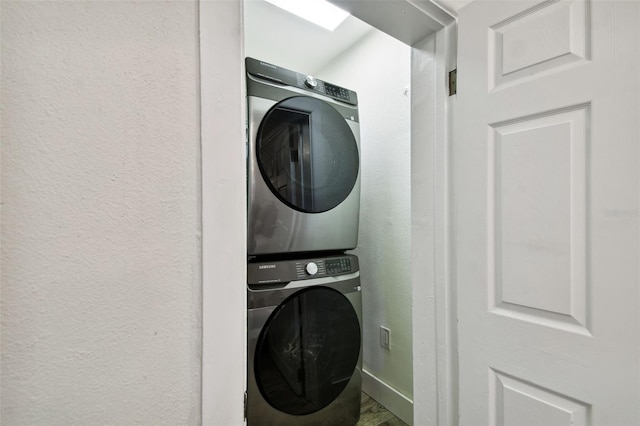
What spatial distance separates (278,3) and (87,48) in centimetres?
141

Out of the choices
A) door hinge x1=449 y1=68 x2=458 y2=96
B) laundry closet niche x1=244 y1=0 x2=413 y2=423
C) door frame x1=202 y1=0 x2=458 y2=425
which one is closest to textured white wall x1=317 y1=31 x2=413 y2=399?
laundry closet niche x1=244 y1=0 x2=413 y2=423

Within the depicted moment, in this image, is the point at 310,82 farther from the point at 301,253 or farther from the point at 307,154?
the point at 301,253

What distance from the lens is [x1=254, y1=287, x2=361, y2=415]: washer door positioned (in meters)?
1.25

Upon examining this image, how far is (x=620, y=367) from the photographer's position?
2.12 ft

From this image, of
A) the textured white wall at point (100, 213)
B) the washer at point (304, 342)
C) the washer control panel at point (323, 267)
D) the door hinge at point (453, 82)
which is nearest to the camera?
the textured white wall at point (100, 213)

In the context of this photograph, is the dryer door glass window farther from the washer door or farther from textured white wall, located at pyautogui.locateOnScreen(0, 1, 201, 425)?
textured white wall, located at pyautogui.locateOnScreen(0, 1, 201, 425)

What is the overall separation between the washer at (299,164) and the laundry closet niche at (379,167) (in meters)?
0.26

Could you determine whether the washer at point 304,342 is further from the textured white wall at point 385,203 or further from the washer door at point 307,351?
the textured white wall at point 385,203

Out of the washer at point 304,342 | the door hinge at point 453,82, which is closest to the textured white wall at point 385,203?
the washer at point 304,342

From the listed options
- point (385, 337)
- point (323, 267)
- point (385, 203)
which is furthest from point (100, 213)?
point (385, 337)

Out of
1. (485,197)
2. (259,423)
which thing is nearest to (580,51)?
(485,197)

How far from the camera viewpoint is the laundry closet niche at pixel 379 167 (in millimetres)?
1594

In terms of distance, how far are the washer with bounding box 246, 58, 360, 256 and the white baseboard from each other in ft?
2.81

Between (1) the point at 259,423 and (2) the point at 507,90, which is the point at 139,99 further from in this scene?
(1) the point at 259,423
